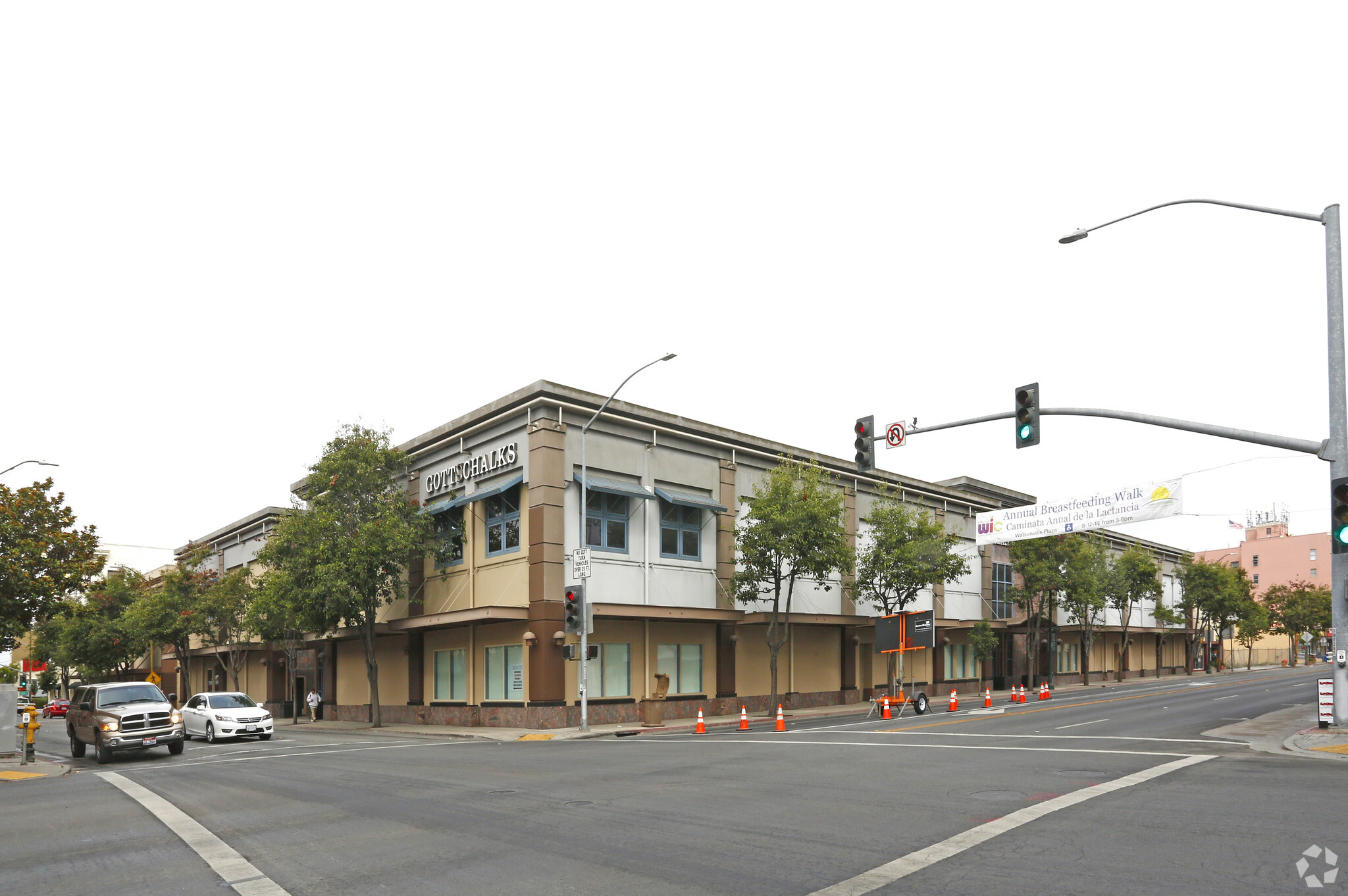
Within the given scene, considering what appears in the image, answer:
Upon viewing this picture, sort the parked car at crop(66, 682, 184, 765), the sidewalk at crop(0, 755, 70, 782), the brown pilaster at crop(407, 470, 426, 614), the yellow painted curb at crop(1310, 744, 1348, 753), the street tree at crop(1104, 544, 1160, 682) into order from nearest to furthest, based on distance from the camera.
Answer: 1. the yellow painted curb at crop(1310, 744, 1348, 753)
2. the sidewalk at crop(0, 755, 70, 782)
3. the parked car at crop(66, 682, 184, 765)
4. the brown pilaster at crop(407, 470, 426, 614)
5. the street tree at crop(1104, 544, 1160, 682)

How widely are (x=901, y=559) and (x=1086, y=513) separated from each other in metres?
8.25

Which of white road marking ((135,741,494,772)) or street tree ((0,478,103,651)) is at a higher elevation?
street tree ((0,478,103,651))

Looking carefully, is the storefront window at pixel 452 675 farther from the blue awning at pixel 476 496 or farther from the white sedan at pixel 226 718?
the white sedan at pixel 226 718

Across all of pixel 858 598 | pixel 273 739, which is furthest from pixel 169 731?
pixel 858 598

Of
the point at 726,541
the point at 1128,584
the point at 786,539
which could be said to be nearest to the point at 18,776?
the point at 786,539

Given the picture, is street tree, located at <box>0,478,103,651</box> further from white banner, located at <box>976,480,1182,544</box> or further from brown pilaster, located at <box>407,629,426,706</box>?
white banner, located at <box>976,480,1182,544</box>

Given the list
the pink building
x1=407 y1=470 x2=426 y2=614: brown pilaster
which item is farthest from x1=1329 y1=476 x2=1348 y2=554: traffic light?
the pink building

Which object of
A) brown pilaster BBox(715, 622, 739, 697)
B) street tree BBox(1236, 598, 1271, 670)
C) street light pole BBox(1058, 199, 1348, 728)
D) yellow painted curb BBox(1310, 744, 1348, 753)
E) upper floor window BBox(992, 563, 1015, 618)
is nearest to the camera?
yellow painted curb BBox(1310, 744, 1348, 753)

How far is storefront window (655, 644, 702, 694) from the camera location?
37.2 m

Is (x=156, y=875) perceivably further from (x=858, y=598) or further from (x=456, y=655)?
(x=858, y=598)

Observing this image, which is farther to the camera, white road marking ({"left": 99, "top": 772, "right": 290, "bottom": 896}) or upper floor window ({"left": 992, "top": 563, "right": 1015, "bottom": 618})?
upper floor window ({"left": 992, "top": 563, "right": 1015, "bottom": 618})

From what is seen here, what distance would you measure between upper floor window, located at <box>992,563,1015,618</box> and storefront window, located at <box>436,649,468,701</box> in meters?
31.2

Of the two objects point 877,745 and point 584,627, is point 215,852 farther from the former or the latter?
point 584,627

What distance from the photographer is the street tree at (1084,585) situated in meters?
54.5
